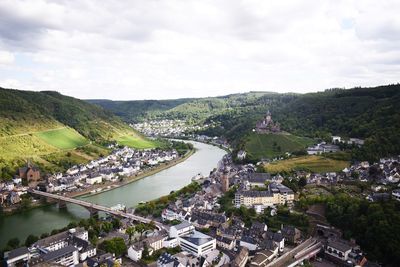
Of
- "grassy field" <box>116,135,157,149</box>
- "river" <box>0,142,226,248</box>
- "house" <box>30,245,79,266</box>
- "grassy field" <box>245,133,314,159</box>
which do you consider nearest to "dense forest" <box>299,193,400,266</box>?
"house" <box>30,245,79,266</box>

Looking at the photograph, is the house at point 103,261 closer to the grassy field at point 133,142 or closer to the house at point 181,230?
the house at point 181,230

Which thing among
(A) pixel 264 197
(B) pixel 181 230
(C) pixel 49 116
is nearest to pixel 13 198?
(B) pixel 181 230

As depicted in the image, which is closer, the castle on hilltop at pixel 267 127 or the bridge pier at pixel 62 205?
the bridge pier at pixel 62 205

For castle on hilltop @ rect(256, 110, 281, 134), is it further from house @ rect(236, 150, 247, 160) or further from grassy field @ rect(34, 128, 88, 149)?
grassy field @ rect(34, 128, 88, 149)

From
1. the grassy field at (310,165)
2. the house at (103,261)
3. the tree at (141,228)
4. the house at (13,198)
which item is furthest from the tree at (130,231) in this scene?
the grassy field at (310,165)

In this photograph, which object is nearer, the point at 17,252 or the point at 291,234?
the point at 17,252

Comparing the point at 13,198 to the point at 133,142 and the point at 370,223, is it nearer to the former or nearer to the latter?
the point at 370,223

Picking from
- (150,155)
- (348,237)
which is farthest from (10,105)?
(348,237)
